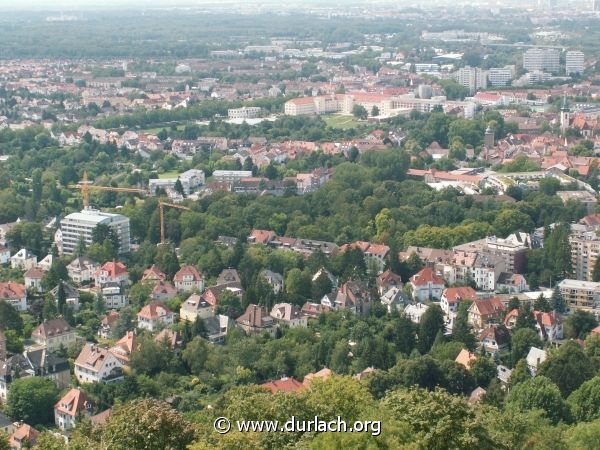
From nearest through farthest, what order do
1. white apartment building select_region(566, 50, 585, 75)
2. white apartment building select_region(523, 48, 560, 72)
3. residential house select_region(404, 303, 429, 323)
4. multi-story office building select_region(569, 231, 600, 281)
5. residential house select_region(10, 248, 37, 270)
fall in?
residential house select_region(404, 303, 429, 323) < multi-story office building select_region(569, 231, 600, 281) < residential house select_region(10, 248, 37, 270) < white apartment building select_region(566, 50, 585, 75) < white apartment building select_region(523, 48, 560, 72)

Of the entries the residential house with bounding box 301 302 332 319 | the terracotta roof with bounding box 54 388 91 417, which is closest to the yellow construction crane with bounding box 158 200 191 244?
the residential house with bounding box 301 302 332 319

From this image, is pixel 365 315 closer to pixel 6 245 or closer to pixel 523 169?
pixel 6 245

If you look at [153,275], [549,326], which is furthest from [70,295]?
[549,326]

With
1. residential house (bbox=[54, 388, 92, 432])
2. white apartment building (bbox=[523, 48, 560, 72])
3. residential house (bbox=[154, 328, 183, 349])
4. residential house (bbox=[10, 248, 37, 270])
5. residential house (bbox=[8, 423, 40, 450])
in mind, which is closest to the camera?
residential house (bbox=[8, 423, 40, 450])

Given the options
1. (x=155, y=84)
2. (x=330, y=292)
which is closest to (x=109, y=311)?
(x=330, y=292)

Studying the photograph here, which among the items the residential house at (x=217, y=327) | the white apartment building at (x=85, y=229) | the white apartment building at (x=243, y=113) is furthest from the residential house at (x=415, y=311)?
the white apartment building at (x=243, y=113)

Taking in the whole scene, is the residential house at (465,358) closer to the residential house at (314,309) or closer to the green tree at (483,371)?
the green tree at (483,371)

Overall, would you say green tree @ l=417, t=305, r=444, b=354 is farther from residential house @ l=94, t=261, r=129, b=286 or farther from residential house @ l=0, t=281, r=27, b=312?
residential house @ l=0, t=281, r=27, b=312
